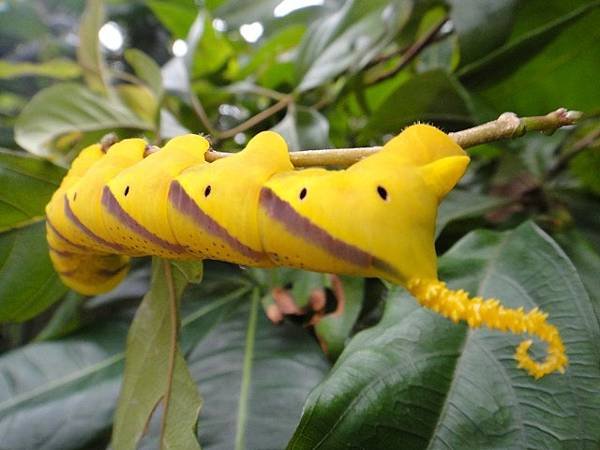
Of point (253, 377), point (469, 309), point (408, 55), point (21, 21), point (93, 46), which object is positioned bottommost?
point (253, 377)

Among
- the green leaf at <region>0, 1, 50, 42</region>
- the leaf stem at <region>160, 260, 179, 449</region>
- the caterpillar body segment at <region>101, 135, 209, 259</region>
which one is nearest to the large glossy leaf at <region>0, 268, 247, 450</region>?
the leaf stem at <region>160, 260, 179, 449</region>

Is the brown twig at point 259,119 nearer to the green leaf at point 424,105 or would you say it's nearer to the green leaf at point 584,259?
the green leaf at point 424,105

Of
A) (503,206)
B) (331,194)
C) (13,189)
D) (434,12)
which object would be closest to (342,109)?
(434,12)

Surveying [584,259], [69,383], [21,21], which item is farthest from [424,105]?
[21,21]

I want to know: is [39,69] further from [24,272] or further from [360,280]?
[360,280]

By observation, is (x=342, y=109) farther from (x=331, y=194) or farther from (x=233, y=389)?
(x=331, y=194)

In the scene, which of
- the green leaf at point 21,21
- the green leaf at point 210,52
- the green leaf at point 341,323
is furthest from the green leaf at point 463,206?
the green leaf at point 21,21
